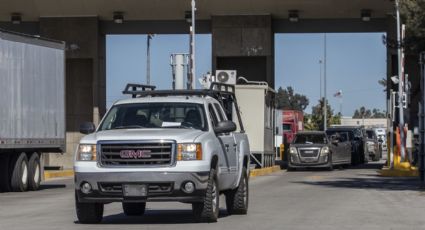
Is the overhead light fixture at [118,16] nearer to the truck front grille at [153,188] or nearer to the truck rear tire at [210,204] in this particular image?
the truck rear tire at [210,204]

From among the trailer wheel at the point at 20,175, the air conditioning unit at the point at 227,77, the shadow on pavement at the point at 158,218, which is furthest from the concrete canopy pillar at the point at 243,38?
the shadow on pavement at the point at 158,218

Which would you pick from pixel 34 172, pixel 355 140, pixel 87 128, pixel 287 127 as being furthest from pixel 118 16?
pixel 87 128

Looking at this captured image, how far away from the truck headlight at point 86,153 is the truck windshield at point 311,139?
28.0 m

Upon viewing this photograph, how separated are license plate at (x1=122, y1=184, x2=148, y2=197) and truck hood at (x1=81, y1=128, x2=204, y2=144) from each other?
0.70 meters

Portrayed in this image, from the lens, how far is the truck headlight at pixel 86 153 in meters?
15.0

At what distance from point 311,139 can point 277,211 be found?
2449cm

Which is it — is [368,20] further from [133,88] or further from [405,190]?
[133,88]

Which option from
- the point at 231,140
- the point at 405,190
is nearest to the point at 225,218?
the point at 231,140

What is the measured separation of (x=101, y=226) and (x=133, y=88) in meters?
3.13

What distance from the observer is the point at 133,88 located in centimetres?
1762

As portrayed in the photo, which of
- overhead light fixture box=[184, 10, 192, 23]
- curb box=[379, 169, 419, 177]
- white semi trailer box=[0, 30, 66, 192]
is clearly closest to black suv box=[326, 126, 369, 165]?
overhead light fixture box=[184, 10, 192, 23]

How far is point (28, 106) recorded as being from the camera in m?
27.7

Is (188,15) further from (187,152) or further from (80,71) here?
(187,152)

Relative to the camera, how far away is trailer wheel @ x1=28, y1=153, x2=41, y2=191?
92.4ft
